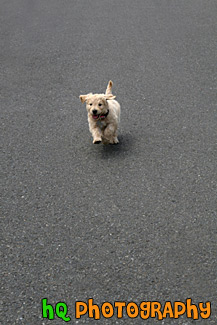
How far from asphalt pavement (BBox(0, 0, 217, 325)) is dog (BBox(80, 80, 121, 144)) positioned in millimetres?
249

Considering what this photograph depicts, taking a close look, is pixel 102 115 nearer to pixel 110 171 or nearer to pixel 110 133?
pixel 110 133

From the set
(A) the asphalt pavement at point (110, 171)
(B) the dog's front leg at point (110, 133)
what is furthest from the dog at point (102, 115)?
(A) the asphalt pavement at point (110, 171)

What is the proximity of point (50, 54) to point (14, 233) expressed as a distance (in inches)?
205

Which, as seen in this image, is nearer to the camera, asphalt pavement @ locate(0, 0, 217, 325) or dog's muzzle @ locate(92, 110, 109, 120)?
asphalt pavement @ locate(0, 0, 217, 325)

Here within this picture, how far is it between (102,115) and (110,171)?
63cm

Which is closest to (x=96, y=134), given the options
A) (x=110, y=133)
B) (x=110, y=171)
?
(x=110, y=133)

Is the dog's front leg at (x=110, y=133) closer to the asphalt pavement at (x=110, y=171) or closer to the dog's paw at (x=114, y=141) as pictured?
the dog's paw at (x=114, y=141)

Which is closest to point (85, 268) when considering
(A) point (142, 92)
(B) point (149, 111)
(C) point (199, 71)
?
(B) point (149, 111)

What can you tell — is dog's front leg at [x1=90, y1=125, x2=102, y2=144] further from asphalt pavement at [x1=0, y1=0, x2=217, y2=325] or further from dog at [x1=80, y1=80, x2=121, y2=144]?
asphalt pavement at [x1=0, y1=0, x2=217, y2=325]

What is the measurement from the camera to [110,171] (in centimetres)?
613

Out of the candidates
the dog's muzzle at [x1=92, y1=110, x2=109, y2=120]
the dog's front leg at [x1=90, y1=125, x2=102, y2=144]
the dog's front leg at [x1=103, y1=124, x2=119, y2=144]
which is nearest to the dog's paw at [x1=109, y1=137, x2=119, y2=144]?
the dog's front leg at [x1=103, y1=124, x2=119, y2=144]

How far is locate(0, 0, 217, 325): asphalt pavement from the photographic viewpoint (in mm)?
4496

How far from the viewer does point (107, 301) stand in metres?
4.29

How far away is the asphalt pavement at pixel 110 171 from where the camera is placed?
4.50 meters
